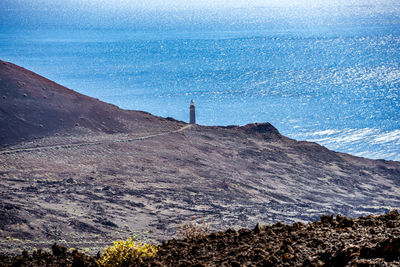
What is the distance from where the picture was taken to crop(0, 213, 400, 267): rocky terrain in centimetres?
576

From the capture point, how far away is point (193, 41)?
102 meters

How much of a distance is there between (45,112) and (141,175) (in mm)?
6896

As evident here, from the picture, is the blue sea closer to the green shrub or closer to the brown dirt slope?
the brown dirt slope

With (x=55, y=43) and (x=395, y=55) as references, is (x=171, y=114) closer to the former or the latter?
(x=395, y=55)

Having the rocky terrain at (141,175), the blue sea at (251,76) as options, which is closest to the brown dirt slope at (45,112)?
the rocky terrain at (141,175)

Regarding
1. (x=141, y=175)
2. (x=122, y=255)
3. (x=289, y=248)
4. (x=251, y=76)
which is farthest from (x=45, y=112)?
(x=251, y=76)

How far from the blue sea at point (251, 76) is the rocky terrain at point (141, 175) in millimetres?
12802

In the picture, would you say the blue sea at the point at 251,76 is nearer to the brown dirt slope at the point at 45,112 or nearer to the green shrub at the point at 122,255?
the brown dirt slope at the point at 45,112

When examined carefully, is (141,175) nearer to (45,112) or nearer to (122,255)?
(45,112)

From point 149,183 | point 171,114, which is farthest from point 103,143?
point 171,114

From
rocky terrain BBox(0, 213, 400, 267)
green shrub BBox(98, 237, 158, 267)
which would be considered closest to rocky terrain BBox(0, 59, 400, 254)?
rocky terrain BBox(0, 213, 400, 267)

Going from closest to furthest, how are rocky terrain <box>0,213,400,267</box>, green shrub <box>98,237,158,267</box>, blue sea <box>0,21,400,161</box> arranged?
1. rocky terrain <box>0,213,400,267</box>
2. green shrub <box>98,237,158,267</box>
3. blue sea <box>0,21,400,161</box>

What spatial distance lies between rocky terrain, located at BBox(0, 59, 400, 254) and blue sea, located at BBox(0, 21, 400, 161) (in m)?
12.8

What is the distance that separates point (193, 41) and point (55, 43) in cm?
2681
